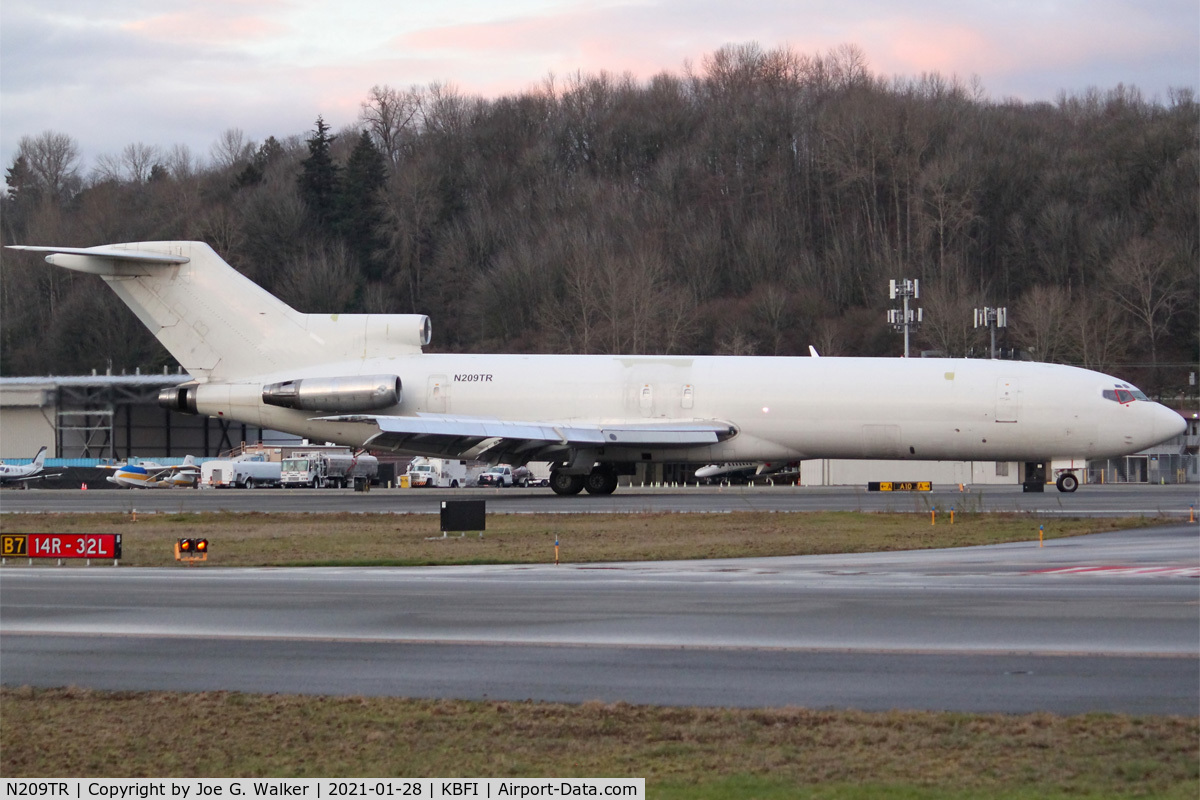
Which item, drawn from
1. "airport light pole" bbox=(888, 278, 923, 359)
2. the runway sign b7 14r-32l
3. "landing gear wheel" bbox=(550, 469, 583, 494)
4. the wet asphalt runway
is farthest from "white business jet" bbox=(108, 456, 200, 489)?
the wet asphalt runway

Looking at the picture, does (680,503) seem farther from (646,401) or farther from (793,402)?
(793,402)

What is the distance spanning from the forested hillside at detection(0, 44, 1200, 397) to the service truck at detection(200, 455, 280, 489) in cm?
2473

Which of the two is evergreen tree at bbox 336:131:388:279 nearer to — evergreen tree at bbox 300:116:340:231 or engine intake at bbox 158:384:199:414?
evergreen tree at bbox 300:116:340:231

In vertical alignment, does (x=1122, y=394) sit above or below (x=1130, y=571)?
above

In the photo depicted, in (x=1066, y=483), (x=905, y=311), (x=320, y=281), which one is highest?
(x=320, y=281)

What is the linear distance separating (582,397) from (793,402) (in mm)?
5848

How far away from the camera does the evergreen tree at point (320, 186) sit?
10125cm

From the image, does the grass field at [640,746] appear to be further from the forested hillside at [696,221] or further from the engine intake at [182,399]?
the forested hillside at [696,221]

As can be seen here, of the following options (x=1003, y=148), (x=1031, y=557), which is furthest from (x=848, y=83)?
(x=1031, y=557)

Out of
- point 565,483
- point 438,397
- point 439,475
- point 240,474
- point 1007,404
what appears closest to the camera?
point 1007,404

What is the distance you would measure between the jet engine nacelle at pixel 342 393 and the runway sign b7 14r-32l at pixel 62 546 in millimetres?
14593

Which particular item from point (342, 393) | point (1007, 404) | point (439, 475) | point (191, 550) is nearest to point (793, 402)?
point (1007, 404)

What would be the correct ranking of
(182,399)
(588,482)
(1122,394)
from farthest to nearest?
(182,399) → (588,482) → (1122,394)

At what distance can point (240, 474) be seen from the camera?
5928cm
